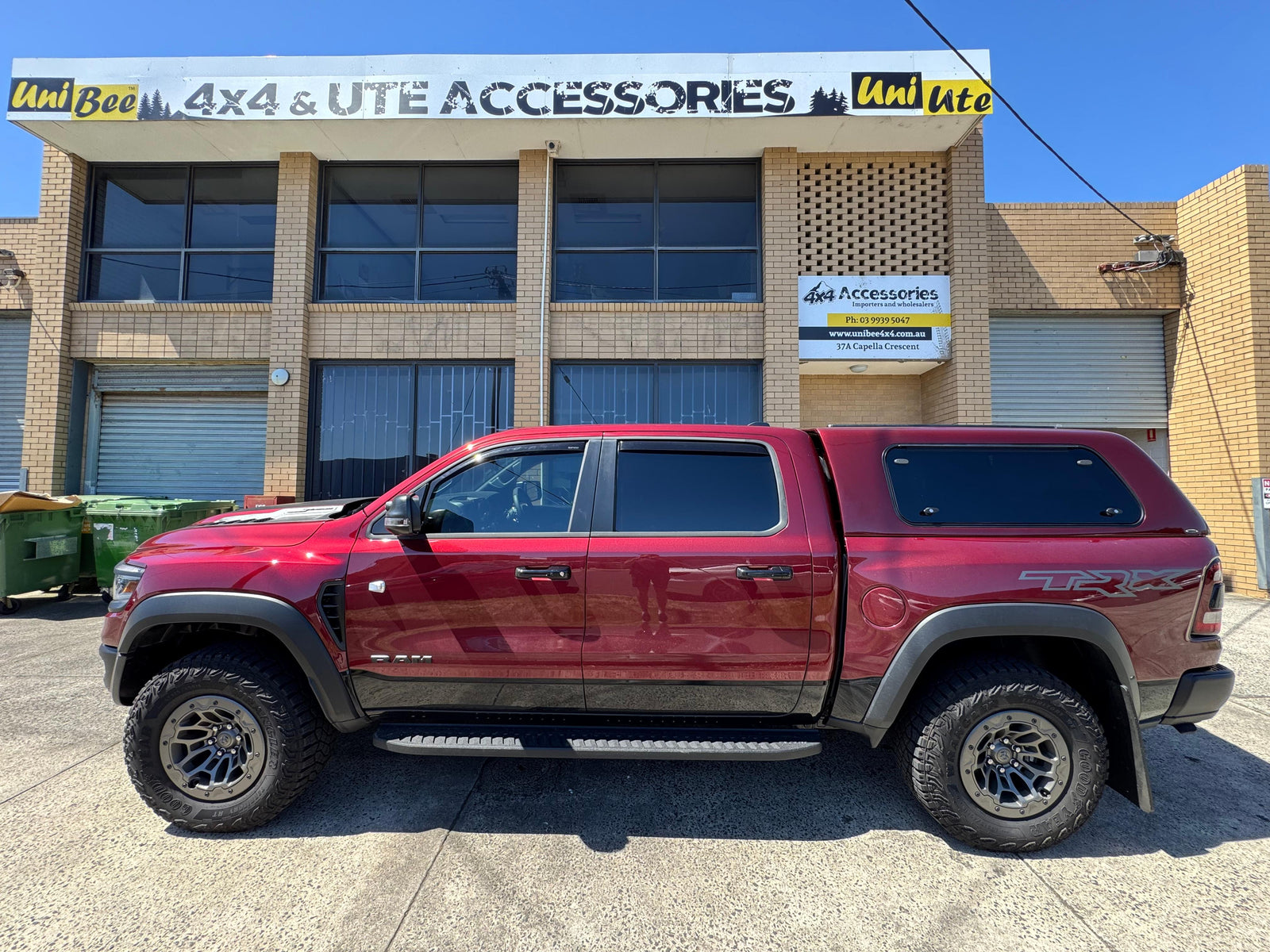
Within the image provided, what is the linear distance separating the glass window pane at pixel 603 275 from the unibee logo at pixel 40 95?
22.6ft

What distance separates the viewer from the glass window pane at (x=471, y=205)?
9.02m

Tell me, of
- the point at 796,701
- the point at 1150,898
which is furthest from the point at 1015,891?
the point at 796,701

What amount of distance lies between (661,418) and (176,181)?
331 inches

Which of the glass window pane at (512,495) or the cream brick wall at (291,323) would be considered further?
the cream brick wall at (291,323)

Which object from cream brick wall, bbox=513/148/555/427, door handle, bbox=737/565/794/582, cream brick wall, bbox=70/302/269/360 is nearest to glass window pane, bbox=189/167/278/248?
cream brick wall, bbox=70/302/269/360

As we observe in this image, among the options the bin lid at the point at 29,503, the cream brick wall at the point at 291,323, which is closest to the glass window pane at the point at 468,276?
the cream brick wall at the point at 291,323

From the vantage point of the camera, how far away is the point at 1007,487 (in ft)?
9.39

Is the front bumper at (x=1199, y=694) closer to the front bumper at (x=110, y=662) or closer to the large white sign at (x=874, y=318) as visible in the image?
the front bumper at (x=110, y=662)

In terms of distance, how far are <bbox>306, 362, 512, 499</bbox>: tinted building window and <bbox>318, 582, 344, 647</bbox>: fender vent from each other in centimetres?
586

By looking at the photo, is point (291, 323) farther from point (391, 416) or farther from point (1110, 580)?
point (1110, 580)

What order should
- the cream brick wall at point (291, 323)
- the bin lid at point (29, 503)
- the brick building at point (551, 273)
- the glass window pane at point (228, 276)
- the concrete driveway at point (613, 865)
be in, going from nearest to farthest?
the concrete driveway at point (613, 865) → the bin lid at point (29, 503) → the brick building at point (551, 273) → the cream brick wall at point (291, 323) → the glass window pane at point (228, 276)

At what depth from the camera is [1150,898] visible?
237 cm

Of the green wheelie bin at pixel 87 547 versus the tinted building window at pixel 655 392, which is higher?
the tinted building window at pixel 655 392

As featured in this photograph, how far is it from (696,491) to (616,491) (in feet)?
1.30
